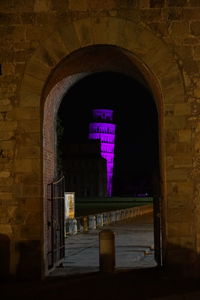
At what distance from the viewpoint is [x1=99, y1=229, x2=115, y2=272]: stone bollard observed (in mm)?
10977

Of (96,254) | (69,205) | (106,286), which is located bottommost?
(96,254)

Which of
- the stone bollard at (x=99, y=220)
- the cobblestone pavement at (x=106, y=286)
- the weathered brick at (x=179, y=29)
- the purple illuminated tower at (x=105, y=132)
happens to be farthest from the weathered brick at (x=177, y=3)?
the purple illuminated tower at (x=105, y=132)

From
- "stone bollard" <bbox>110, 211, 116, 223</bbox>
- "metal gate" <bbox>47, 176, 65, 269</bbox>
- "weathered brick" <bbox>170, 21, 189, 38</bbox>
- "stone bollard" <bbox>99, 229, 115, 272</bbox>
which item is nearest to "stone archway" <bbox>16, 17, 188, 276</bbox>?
"weathered brick" <bbox>170, 21, 189, 38</bbox>

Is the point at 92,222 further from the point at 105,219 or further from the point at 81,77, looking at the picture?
the point at 81,77

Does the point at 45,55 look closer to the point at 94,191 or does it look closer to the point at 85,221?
the point at 85,221

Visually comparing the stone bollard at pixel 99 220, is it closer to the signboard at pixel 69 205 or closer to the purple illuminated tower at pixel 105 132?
the signboard at pixel 69 205

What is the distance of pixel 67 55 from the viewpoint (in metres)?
10.6

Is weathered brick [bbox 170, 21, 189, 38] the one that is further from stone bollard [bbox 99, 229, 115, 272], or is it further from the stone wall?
stone bollard [bbox 99, 229, 115, 272]

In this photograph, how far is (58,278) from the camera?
10508mm

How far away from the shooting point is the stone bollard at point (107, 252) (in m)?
11.0

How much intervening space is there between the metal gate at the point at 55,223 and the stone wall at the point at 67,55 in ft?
4.33

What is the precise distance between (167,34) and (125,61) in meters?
1.42

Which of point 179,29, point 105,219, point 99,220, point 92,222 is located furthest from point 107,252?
point 105,219

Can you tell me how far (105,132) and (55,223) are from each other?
7459 cm
